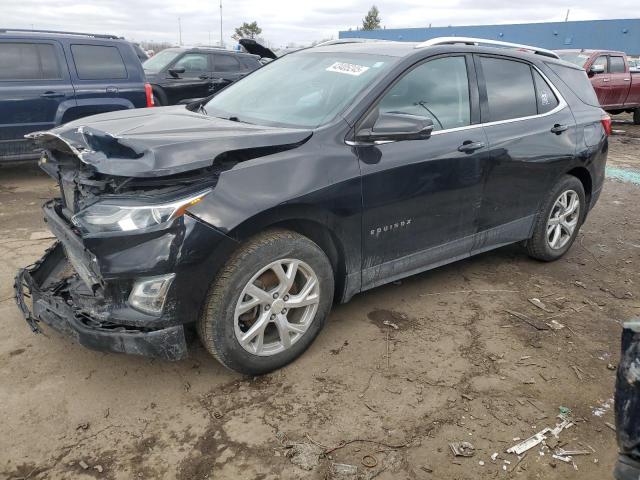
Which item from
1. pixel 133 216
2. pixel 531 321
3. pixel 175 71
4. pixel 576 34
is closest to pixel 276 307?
pixel 133 216

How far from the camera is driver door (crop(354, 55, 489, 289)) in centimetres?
313

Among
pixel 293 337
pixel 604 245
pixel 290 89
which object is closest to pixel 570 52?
pixel 604 245

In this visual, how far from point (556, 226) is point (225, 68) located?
8.34m

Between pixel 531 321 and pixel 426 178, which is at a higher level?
pixel 426 178

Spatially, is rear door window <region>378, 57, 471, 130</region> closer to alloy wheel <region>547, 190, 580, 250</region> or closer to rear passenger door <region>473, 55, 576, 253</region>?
rear passenger door <region>473, 55, 576, 253</region>

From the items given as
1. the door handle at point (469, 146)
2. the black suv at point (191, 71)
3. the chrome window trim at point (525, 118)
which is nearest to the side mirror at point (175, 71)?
the black suv at point (191, 71)

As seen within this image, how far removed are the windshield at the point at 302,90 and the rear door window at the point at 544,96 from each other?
5.25 feet

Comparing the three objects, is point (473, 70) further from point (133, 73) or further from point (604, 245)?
point (133, 73)

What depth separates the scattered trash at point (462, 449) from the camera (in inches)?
95.0

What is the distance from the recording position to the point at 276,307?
2.81m

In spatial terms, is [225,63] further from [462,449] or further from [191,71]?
[462,449]

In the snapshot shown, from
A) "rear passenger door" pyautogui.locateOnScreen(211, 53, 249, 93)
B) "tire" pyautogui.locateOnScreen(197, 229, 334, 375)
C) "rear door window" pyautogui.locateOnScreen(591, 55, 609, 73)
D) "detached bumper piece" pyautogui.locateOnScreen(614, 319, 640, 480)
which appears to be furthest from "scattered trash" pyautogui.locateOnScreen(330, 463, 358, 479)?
"rear door window" pyautogui.locateOnScreen(591, 55, 609, 73)

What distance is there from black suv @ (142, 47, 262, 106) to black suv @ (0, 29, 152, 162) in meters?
2.55

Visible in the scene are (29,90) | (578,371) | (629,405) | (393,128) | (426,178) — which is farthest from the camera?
(29,90)
